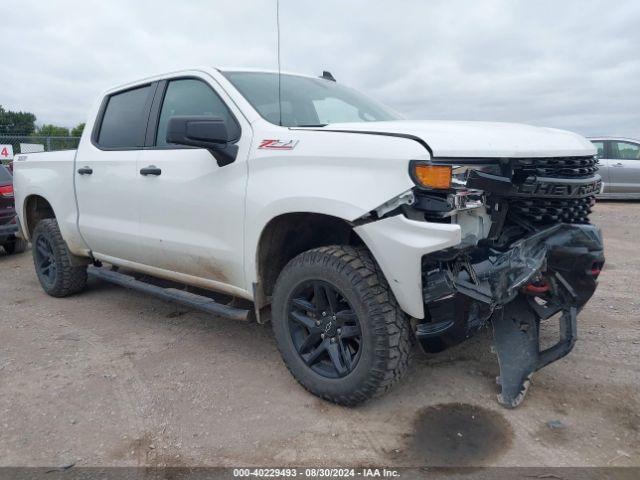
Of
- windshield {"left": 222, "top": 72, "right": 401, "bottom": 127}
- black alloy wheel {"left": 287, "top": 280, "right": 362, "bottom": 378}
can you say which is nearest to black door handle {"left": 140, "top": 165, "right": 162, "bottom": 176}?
windshield {"left": 222, "top": 72, "right": 401, "bottom": 127}

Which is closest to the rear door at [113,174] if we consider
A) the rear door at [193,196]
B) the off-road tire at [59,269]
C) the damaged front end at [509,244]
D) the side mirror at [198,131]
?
the rear door at [193,196]

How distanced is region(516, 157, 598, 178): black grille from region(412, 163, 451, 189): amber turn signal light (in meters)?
0.43

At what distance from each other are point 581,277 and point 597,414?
0.76 m

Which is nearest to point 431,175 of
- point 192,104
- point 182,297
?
point 192,104

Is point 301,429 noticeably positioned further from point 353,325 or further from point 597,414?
point 597,414

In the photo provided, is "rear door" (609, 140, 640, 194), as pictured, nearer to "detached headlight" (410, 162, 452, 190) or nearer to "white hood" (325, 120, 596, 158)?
"white hood" (325, 120, 596, 158)

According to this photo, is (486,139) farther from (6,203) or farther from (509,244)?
(6,203)

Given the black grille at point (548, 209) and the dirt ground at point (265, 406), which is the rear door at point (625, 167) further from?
the black grille at point (548, 209)

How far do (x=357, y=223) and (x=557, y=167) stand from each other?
1056mm

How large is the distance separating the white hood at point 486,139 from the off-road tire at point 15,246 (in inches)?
274

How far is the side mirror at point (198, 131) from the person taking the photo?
9.84 ft

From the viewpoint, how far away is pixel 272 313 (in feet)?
10.5

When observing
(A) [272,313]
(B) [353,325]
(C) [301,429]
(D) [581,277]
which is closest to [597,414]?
(D) [581,277]

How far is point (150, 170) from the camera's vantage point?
3.76m
